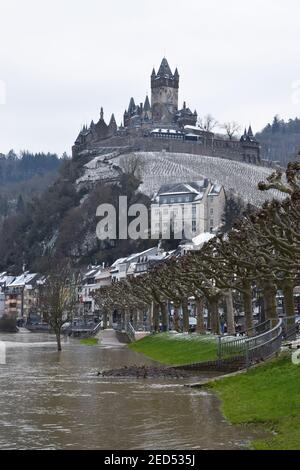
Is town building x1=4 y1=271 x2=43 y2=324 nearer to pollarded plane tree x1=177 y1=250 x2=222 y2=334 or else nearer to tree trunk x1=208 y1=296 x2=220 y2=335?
tree trunk x1=208 y1=296 x2=220 y2=335

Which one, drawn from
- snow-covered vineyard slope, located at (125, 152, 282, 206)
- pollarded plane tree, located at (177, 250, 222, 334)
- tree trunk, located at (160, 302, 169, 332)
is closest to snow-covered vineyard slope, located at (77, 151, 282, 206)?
snow-covered vineyard slope, located at (125, 152, 282, 206)

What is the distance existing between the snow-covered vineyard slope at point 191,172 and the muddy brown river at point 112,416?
144 m

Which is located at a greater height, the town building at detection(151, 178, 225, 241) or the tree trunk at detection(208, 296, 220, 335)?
the town building at detection(151, 178, 225, 241)

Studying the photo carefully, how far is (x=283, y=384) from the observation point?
20547mm

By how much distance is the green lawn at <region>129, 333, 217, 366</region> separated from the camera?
39.2m

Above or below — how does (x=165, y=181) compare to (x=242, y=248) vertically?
above

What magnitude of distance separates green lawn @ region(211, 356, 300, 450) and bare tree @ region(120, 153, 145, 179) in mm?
155595

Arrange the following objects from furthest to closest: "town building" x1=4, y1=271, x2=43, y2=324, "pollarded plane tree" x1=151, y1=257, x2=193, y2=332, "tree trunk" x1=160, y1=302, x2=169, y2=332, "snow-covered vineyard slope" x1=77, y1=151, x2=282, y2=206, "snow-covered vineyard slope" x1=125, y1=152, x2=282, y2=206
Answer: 1. "town building" x1=4, y1=271, x2=43, y2=324
2. "snow-covered vineyard slope" x1=77, y1=151, x2=282, y2=206
3. "snow-covered vineyard slope" x1=125, y1=152, x2=282, y2=206
4. "tree trunk" x1=160, y1=302, x2=169, y2=332
5. "pollarded plane tree" x1=151, y1=257, x2=193, y2=332

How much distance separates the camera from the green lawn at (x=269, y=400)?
14438 mm

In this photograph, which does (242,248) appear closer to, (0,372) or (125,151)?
(0,372)

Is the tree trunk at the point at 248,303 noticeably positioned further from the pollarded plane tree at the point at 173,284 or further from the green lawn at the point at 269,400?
the green lawn at the point at 269,400
